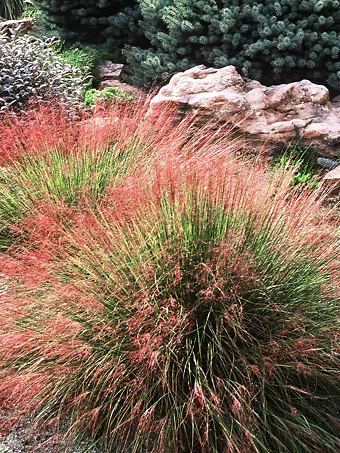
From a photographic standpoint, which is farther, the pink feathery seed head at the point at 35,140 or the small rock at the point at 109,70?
the small rock at the point at 109,70

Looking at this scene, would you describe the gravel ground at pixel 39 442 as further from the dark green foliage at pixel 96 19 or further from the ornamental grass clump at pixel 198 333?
the dark green foliage at pixel 96 19

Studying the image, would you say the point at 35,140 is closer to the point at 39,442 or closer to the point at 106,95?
the point at 39,442

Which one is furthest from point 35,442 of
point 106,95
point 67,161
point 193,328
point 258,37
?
point 258,37

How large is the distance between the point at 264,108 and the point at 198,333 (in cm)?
357

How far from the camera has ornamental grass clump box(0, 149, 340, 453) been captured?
2.58m

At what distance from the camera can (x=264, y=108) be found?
18.8ft

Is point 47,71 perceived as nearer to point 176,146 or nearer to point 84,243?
point 176,146

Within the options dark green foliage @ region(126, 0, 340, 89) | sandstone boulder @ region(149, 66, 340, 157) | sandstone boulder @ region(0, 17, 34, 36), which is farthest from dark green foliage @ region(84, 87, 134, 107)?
sandstone boulder @ region(0, 17, 34, 36)

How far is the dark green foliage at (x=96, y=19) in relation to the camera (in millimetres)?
8305

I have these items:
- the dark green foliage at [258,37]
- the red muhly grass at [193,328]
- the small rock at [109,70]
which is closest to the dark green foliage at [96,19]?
the small rock at [109,70]

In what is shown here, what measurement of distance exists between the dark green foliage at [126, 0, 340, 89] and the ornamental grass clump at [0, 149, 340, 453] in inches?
151

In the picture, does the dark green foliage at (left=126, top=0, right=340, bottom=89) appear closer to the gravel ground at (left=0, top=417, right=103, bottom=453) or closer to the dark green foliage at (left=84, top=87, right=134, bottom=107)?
the dark green foliage at (left=84, top=87, right=134, bottom=107)

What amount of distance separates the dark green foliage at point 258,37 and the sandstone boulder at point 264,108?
748 millimetres

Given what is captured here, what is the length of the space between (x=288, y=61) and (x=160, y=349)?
466 centimetres
